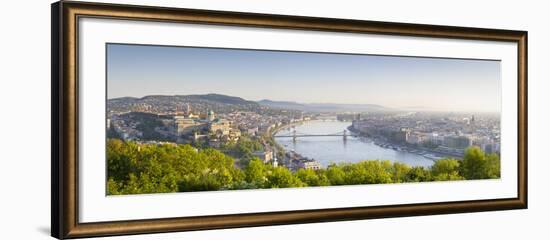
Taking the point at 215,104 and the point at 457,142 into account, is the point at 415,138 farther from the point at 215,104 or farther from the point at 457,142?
the point at 215,104

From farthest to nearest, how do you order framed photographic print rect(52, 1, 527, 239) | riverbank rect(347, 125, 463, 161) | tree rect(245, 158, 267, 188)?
riverbank rect(347, 125, 463, 161) < tree rect(245, 158, 267, 188) < framed photographic print rect(52, 1, 527, 239)

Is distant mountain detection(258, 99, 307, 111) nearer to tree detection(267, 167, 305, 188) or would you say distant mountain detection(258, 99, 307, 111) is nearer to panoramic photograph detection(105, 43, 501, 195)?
panoramic photograph detection(105, 43, 501, 195)

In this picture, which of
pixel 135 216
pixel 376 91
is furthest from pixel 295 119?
pixel 135 216

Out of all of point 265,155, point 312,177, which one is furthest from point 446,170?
point 265,155

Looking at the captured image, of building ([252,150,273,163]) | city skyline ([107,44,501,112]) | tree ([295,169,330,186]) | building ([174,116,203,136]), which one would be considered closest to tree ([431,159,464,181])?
city skyline ([107,44,501,112])

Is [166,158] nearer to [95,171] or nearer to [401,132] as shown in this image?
[95,171]

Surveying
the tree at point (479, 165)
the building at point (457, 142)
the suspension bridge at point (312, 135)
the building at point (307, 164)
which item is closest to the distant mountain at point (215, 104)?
the suspension bridge at point (312, 135)
